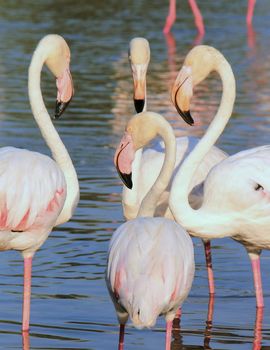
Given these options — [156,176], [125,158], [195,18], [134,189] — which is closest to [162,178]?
[125,158]

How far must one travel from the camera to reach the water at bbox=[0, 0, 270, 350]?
6922 mm

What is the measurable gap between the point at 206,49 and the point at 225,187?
927 millimetres

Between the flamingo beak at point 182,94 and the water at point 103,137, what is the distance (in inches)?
48.6

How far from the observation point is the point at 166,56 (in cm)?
2100

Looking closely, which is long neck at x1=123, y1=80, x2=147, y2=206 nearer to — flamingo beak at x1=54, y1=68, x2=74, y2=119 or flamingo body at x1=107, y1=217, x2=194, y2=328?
flamingo beak at x1=54, y1=68, x2=74, y2=119

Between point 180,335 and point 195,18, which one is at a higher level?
point 180,335

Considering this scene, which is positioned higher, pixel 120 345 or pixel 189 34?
pixel 120 345

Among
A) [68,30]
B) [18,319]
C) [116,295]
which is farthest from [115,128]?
[68,30]

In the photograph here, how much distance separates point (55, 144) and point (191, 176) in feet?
2.92

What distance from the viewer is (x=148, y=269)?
5848mm

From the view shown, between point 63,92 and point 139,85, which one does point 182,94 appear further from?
point 63,92

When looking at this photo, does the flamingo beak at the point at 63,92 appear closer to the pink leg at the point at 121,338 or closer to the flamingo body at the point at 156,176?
the flamingo body at the point at 156,176

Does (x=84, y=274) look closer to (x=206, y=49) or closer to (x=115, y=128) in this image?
(x=206, y=49)

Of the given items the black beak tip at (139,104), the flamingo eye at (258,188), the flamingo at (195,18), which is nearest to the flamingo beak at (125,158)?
the flamingo eye at (258,188)
